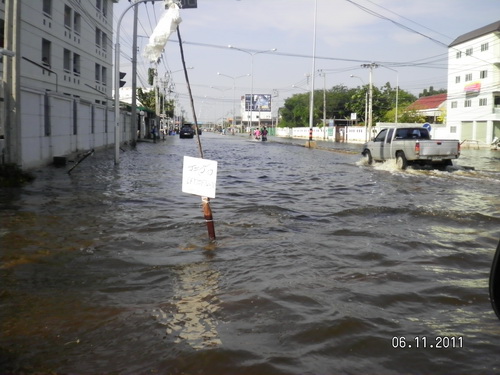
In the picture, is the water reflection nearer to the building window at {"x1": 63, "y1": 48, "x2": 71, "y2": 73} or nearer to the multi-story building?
the multi-story building

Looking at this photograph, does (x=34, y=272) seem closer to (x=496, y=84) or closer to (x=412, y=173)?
(x=412, y=173)

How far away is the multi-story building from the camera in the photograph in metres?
12.8

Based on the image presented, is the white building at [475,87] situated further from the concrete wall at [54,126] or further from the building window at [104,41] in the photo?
the concrete wall at [54,126]

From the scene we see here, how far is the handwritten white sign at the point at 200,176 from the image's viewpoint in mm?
6703

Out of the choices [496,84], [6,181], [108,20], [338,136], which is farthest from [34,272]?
[338,136]

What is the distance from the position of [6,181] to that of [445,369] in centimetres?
1159

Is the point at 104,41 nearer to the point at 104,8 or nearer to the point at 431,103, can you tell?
the point at 104,8

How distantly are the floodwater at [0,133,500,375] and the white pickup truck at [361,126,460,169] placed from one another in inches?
303

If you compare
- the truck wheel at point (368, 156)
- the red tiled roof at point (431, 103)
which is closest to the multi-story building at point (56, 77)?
the truck wheel at point (368, 156)

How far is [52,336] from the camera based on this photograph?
387 centimetres

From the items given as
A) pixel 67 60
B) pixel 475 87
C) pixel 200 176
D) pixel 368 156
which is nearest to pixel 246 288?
pixel 200 176

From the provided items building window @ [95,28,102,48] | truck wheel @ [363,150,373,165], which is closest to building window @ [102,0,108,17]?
building window @ [95,28,102,48]

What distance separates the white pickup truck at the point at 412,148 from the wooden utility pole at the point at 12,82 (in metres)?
13.0
